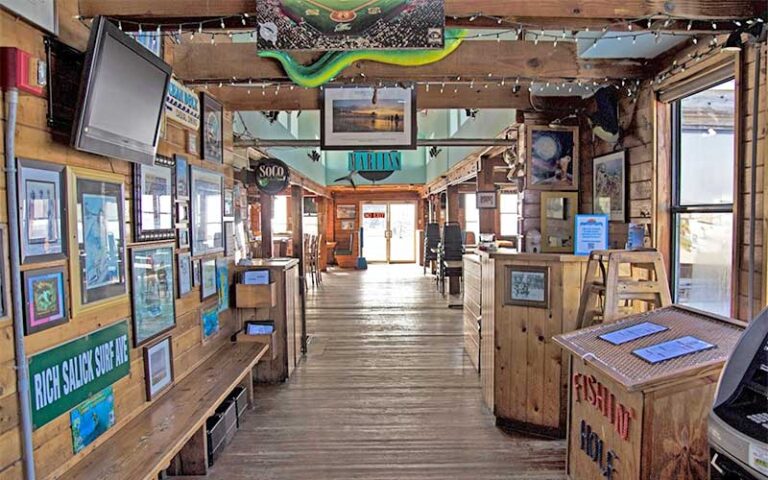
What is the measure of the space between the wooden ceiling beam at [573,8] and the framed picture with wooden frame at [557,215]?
191 centimetres

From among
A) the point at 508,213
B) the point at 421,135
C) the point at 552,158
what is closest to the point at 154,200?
the point at 552,158

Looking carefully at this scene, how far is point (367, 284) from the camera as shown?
11023 millimetres

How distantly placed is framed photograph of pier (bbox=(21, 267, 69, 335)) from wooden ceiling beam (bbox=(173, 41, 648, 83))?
177 centimetres

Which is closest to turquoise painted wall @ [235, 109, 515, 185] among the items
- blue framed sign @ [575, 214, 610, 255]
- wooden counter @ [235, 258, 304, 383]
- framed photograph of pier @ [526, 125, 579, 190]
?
framed photograph of pier @ [526, 125, 579, 190]

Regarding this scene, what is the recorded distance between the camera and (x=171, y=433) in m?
2.40

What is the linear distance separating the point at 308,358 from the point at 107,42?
381 cm

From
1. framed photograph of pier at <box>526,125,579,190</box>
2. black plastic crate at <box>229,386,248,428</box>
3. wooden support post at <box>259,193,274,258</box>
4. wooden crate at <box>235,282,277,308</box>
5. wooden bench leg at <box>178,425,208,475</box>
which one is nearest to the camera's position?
wooden bench leg at <box>178,425,208,475</box>

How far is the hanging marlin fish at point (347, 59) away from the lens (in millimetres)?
2957

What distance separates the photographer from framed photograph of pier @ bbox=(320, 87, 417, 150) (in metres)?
3.62

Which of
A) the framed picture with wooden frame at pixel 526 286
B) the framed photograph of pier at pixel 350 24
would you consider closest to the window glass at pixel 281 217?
the framed picture with wooden frame at pixel 526 286

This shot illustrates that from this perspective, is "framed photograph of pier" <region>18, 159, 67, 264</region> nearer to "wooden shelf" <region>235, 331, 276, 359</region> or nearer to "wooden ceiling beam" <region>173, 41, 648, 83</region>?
"wooden ceiling beam" <region>173, 41, 648, 83</region>

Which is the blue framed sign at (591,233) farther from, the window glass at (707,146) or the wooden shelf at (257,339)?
the wooden shelf at (257,339)

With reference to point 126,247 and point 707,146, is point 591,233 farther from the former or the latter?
point 126,247

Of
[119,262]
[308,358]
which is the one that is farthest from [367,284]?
[119,262]
